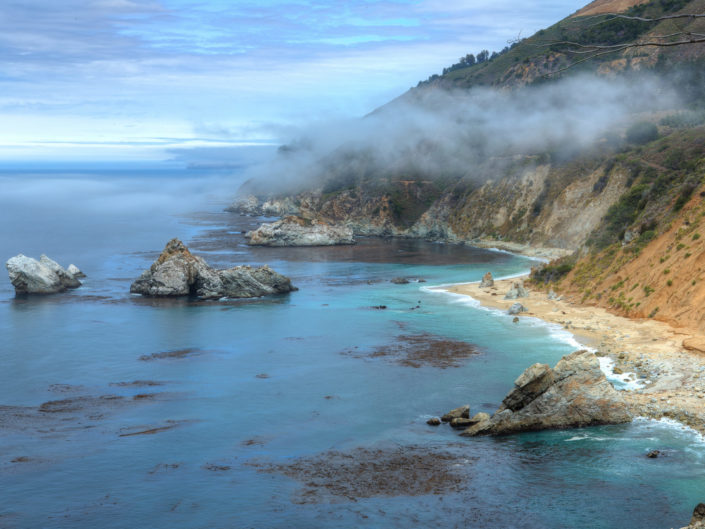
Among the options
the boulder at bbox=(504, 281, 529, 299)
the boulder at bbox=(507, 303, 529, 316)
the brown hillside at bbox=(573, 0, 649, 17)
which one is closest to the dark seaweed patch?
the boulder at bbox=(507, 303, 529, 316)

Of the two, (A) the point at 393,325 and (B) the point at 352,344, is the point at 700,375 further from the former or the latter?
(A) the point at 393,325

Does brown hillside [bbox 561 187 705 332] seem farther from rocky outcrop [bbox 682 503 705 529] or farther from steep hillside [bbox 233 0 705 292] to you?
rocky outcrop [bbox 682 503 705 529]

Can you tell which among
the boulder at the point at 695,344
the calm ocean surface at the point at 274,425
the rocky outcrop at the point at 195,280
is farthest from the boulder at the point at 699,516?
the rocky outcrop at the point at 195,280

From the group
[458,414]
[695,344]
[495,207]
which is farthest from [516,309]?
[495,207]

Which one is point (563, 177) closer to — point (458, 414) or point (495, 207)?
point (495, 207)

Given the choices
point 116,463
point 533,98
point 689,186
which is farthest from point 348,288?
point 533,98
